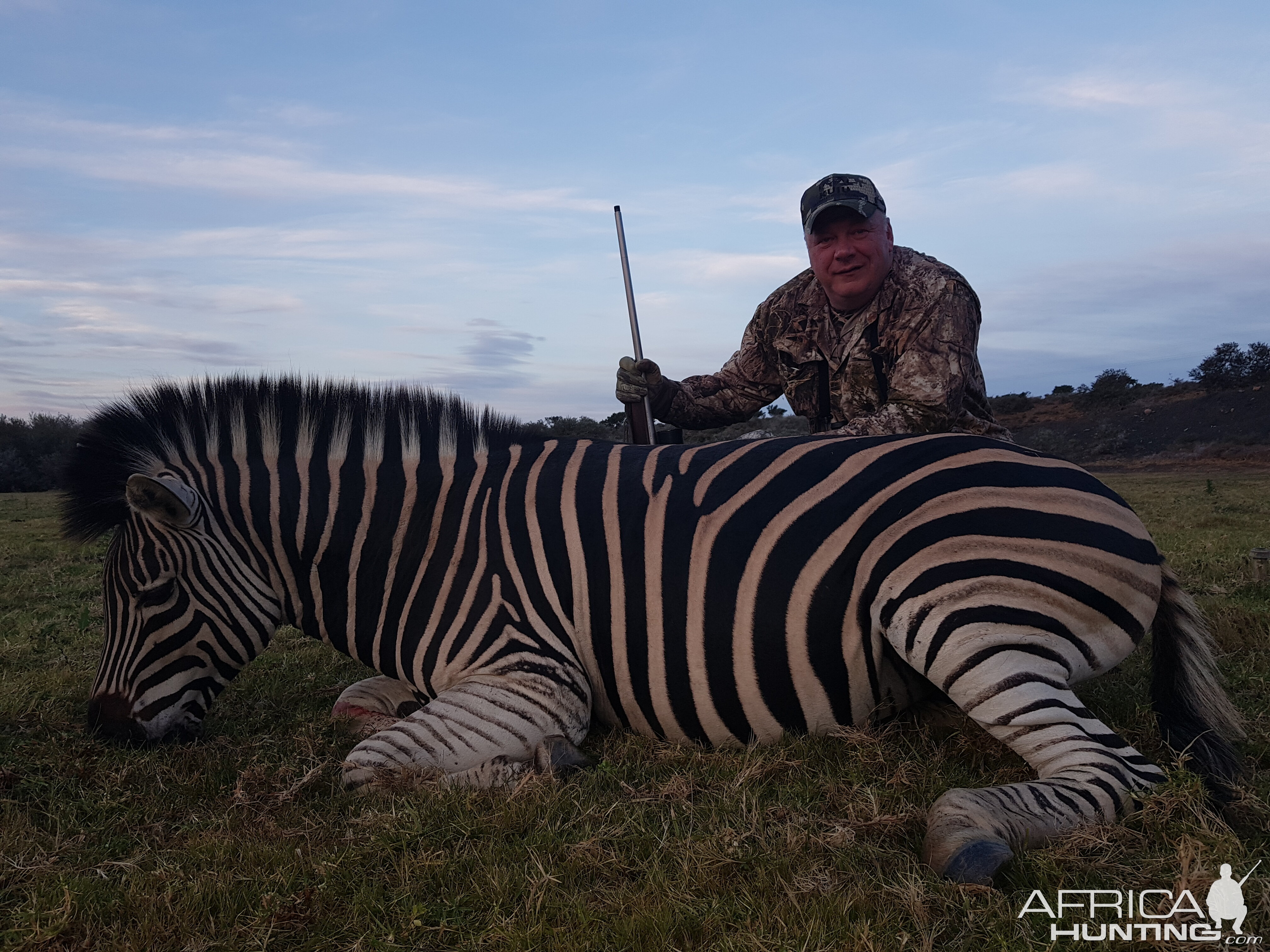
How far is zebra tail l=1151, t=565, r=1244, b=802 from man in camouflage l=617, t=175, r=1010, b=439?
190cm

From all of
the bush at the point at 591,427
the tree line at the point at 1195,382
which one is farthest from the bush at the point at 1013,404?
the bush at the point at 591,427

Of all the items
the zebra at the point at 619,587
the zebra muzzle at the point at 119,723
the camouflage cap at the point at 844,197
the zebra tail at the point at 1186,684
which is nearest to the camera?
the zebra at the point at 619,587

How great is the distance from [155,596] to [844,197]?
467cm

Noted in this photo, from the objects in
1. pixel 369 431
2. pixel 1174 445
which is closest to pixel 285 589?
pixel 369 431

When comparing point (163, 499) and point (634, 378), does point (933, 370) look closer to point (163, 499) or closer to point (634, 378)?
point (634, 378)

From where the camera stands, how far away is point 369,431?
3.91 metres

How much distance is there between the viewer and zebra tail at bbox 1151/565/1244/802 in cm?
290

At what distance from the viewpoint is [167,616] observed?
351 centimetres

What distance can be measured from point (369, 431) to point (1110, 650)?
322cm

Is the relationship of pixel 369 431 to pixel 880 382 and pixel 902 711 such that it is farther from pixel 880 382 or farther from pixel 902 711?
pixel 880 382

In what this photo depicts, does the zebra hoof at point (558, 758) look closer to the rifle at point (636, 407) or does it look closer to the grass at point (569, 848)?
the grass at point (569, 848)

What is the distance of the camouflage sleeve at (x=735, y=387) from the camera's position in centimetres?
638

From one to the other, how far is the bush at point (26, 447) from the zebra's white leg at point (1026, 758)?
27.3 meters

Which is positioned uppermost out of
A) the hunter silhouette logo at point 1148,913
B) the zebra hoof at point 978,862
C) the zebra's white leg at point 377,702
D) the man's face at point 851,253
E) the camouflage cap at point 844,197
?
the camouflage cap at point 844,197
